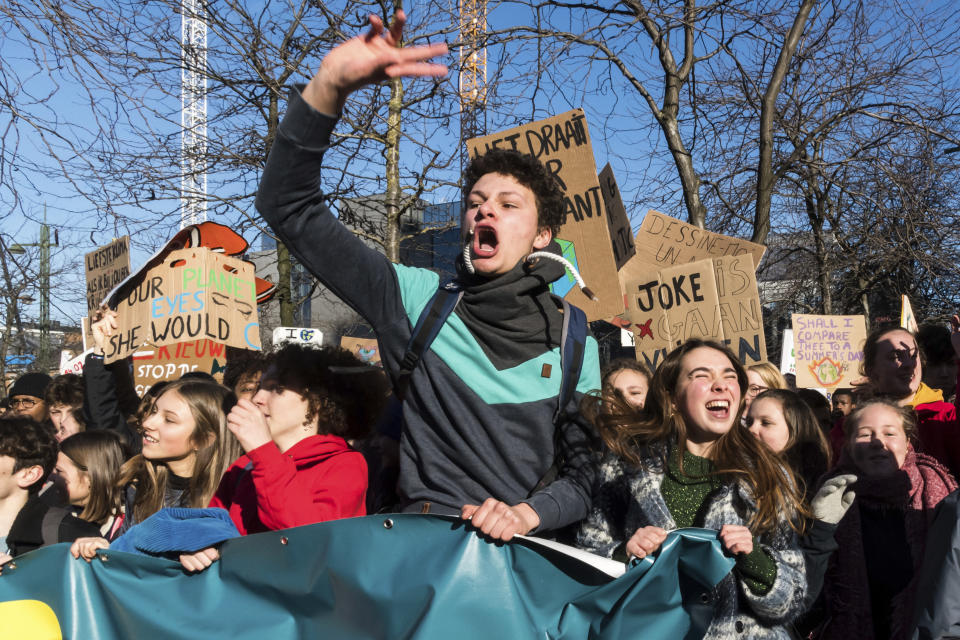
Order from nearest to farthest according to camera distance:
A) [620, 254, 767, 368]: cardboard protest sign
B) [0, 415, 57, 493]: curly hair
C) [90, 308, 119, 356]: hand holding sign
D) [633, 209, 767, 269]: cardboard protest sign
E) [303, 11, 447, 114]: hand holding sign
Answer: [303, 11, 447, 114]: hand holding sign, [0, 415, 57, 493]: curly hair, [90, 308, 119, 356]: hand holding sign, [620, 254, 767, 368]: cardboard protest sign, [633, 209, 767, 269]: cardboard protest sign

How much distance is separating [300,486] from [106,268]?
525 centimetres

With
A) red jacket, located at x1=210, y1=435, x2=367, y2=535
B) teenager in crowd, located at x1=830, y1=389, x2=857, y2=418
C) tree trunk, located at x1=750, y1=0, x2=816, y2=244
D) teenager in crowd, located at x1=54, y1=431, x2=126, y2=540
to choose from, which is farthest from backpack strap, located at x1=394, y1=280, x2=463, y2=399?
tree trunk, located at x1=750, y1=0, x2=816, y2=244

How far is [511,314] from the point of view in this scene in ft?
7.45

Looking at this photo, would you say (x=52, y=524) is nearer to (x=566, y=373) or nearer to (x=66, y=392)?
(x=566, y=373)

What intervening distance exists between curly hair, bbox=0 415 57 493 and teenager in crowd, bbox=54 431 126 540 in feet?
0.57

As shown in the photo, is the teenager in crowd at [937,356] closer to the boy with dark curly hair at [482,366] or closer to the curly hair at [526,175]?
the curly hair at [526,175]

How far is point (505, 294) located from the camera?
7.41ft

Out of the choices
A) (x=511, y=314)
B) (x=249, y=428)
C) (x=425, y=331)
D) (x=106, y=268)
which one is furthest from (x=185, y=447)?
(x=106, y=268)

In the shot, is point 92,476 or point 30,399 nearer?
point 92,476

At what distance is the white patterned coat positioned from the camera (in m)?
2.35

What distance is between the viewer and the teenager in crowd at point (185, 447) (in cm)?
336

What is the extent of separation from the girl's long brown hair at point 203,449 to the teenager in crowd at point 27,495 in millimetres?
286

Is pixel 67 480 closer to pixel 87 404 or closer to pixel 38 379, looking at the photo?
pixel 87 404

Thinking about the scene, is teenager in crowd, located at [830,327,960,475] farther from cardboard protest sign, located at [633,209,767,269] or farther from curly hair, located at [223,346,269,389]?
curly hair, located at [223,346,269,389]
